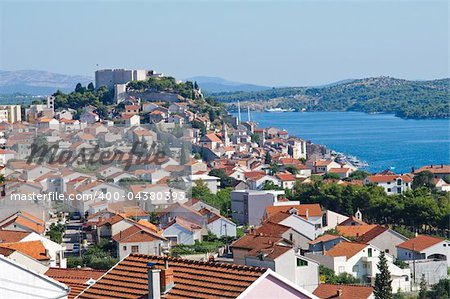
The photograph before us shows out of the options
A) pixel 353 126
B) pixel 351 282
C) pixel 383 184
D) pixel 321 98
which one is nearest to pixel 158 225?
pixel 351 282

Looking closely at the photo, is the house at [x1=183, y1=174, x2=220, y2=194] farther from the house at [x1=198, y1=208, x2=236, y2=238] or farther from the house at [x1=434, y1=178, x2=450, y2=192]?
the house at [x1=434, y1=178, x2=450, y2=192]

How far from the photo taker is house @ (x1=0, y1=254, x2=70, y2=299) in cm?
367

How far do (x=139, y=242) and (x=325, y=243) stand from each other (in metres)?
2.39

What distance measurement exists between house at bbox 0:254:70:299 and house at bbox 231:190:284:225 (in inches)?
553

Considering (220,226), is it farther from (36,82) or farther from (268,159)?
(36,82)

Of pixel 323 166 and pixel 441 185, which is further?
pixel 323 166

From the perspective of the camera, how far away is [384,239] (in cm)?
1385

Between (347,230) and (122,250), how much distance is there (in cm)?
358

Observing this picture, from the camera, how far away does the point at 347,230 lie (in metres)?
15.2

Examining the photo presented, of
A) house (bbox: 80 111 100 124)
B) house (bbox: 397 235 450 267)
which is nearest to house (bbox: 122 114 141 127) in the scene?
house (bbox: 80 111 100 124)

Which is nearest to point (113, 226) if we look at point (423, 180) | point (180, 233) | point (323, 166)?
point (180, 233)

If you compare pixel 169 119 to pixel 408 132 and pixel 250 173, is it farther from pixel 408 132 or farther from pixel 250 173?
pixel 408 132

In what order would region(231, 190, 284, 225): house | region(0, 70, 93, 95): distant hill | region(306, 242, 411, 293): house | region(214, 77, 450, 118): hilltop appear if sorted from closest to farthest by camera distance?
region(306, 242, 411, 293): house < region(231, 190, 284, 225): house < region(214, 77, 450, 118): hilltop < region(0, 70, 93, 95): distant hill

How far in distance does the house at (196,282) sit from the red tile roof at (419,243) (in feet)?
31.7
